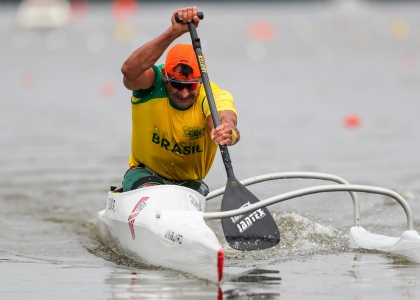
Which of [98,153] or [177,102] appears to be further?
[98,153]

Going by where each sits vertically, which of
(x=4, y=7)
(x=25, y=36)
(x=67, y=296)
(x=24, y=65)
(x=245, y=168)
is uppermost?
(x=4, y=7)

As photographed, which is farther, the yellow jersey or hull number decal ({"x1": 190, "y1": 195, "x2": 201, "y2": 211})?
the yellow jersey

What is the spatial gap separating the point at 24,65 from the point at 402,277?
29523 mm

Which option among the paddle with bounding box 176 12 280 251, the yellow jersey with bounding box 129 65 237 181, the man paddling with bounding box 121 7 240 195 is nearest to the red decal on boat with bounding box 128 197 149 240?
the man paddling with bounding box 121 7 240 195

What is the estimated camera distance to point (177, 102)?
311 inches

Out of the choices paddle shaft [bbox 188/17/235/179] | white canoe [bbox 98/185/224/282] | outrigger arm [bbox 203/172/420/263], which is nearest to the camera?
white canoe [bbox 98/185/224/282]

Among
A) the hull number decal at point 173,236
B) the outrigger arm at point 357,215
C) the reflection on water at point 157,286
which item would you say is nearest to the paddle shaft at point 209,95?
the outrigger arm at point 357,215

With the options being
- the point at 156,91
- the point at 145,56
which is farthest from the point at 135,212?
the point at 145,56

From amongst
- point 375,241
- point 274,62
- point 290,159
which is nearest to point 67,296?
point 375,241

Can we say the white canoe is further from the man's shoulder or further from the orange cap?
the orange cap

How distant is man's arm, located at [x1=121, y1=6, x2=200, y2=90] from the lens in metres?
7.64

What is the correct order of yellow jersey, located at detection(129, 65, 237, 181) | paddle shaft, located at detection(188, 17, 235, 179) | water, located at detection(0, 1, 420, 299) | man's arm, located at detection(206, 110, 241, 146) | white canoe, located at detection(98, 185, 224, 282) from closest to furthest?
1. white canoe, located at detection(98, 185, 224, 282)
2. water, located at detection(0, 1, 420, 299)
3. man's arm, located at detection(206, 110, 241, 146)
4. paddle shaft, located at detection(188, 17, 235, 179)
5. yellow jersey, located at detection(129, 65, 237, 181)

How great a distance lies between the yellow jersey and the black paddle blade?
0.67 meters

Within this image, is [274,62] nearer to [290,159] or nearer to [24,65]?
[24,65]
